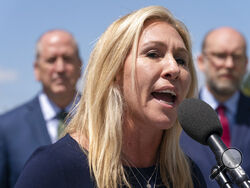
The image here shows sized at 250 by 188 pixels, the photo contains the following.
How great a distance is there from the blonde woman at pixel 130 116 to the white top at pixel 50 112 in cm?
233

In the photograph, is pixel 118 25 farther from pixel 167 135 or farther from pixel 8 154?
pixel 8 154

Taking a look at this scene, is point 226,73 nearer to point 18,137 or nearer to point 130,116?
point 18,137

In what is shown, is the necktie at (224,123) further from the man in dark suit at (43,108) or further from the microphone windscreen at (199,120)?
the microphone windscreen at (199,120)

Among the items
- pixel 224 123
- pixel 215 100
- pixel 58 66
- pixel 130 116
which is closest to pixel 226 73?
pixel 215 100

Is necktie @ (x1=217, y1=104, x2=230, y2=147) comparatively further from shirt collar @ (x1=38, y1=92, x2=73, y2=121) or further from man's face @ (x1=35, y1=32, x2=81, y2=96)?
shirt collar @ (x1=38, y1=92, x2=73, y2=121)

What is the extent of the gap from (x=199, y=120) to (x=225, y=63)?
3837mm

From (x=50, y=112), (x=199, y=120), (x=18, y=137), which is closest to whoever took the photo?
(x=199, y=120)

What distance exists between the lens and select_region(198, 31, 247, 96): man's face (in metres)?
5.77

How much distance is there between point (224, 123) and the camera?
211 inches

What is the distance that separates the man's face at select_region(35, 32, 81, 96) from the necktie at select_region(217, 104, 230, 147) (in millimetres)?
1872

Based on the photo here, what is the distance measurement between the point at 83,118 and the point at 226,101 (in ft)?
11.3

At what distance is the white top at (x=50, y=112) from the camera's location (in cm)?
508

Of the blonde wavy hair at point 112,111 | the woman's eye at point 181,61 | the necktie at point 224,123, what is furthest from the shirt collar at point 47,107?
the woman's eye at point 181,61

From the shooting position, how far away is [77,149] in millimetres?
2516
